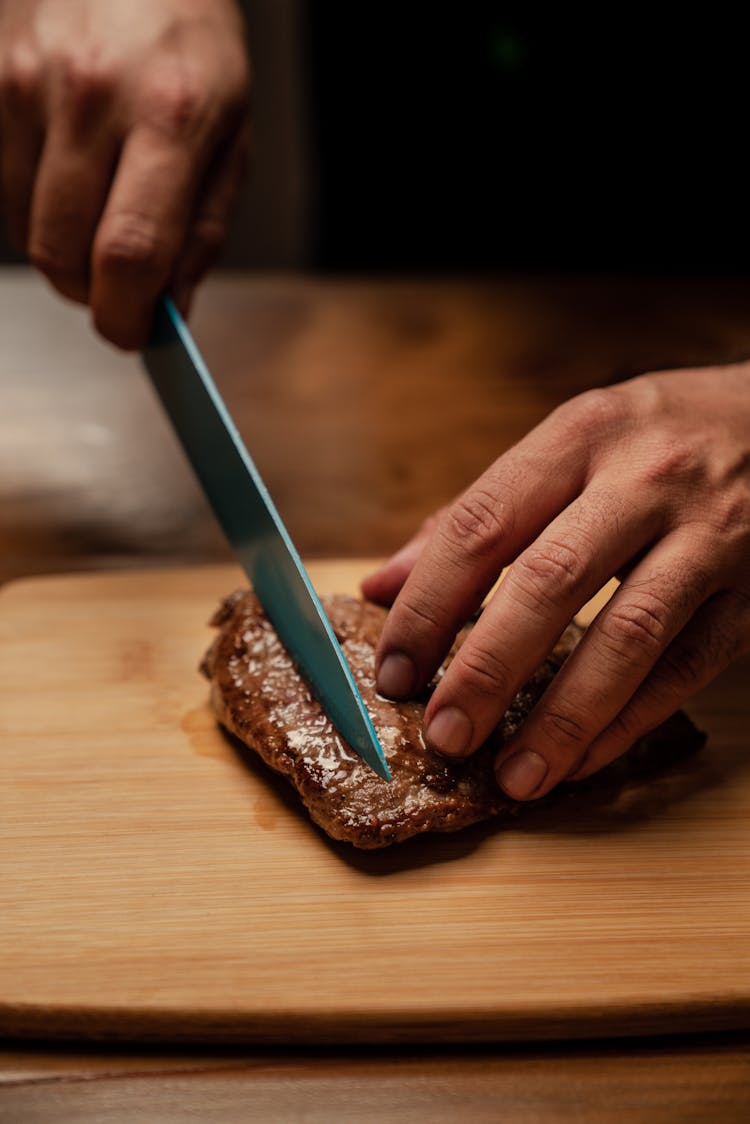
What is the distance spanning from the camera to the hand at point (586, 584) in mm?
1210

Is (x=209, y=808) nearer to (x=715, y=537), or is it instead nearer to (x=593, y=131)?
(x=715, y=537)

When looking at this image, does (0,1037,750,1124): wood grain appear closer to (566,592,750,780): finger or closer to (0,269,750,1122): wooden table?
(0,269,750,1122): wooden table

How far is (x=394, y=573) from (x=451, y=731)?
38 centimetres

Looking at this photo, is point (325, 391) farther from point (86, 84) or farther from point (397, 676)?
point (397, 676)

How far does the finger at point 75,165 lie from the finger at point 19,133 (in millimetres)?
54

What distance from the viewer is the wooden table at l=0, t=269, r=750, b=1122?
3.28ft

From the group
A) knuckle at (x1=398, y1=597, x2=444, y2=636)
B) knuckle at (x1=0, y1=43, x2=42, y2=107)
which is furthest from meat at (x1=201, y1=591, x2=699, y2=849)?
knuckle at (x1=0, y1=43, x2=42, y2=107)

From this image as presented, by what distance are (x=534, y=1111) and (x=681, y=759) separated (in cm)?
53

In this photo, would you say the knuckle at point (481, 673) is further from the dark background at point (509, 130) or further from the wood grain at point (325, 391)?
the dark background at point (509, 130)

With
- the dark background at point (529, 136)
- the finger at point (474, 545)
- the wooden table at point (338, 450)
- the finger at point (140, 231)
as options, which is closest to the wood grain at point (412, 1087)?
the wooden table at point (338, 450)

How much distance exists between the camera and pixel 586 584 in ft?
4.01

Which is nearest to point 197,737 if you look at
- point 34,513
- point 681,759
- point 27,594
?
point 27,594

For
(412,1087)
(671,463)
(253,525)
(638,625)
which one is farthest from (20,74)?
(412,1087)

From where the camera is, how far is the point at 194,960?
3.56 feet
